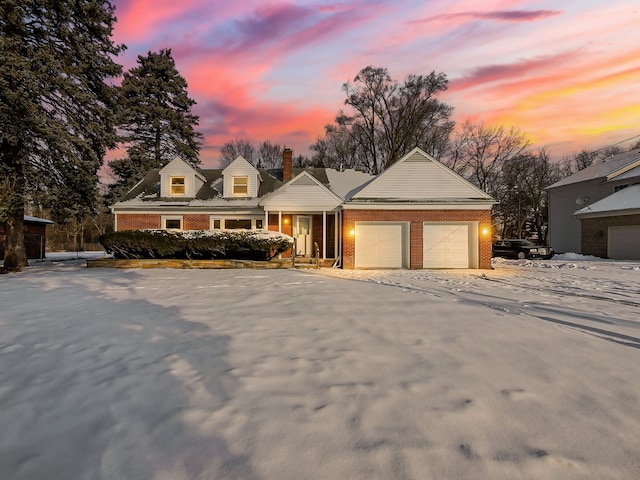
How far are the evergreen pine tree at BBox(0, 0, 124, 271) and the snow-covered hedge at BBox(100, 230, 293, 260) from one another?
3.50 meters

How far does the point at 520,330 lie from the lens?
4859 mm

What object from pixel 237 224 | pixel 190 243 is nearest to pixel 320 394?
pixel 190 243

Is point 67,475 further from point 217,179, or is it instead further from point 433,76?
point 433,76

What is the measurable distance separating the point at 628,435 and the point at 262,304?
5.60 m

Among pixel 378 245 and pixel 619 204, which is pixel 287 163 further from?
pixel 619 204

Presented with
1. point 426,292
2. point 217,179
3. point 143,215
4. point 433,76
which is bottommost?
point 426,292

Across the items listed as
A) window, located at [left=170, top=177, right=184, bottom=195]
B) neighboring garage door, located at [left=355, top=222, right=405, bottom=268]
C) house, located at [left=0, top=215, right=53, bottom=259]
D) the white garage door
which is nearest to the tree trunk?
window, located at [left=170, top=177, right=184, bottom=195]

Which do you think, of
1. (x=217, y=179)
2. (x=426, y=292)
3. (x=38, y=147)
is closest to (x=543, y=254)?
(x=426, y=292)

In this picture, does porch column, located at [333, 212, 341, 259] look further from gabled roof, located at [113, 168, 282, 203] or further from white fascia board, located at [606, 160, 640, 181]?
white fascia board, located at [606, 160, 640, 181]

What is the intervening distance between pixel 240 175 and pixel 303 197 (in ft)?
16.2

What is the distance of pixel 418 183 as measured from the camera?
16.3 metres

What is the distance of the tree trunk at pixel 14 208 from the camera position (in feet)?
44.5

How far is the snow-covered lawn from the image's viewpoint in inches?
83.0

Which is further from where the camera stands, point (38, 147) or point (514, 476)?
point (38, 147)
